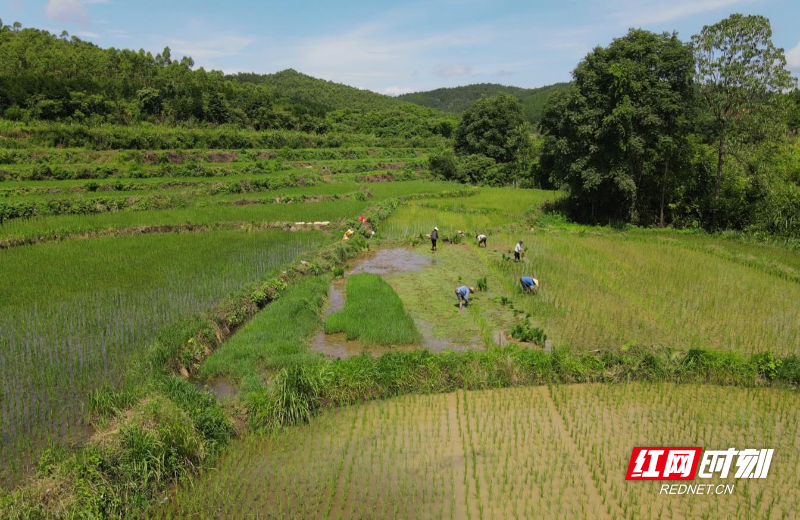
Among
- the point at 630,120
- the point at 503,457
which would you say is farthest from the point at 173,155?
the point at 503,457

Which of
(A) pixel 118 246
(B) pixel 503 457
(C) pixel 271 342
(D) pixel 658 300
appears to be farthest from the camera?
(A) pixel 118 246

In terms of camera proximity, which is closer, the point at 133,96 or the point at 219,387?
the point at 219,387

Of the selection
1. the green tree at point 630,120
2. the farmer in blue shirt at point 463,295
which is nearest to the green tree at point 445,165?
the green tree at point 630,120

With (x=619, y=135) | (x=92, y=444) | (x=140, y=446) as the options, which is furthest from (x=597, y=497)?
(x=619, y=135)

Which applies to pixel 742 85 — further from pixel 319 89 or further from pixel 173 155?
pixel 319 89

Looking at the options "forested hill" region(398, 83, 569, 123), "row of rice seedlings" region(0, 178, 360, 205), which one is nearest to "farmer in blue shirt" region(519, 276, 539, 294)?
"row of rice seedlings" region(0, 178, 360, 205)

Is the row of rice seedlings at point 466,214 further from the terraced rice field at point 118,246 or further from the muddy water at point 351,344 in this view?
the muddy water at point 351,344

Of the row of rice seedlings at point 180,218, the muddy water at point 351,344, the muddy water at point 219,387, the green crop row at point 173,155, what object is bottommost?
the muddy water at point 219,387
